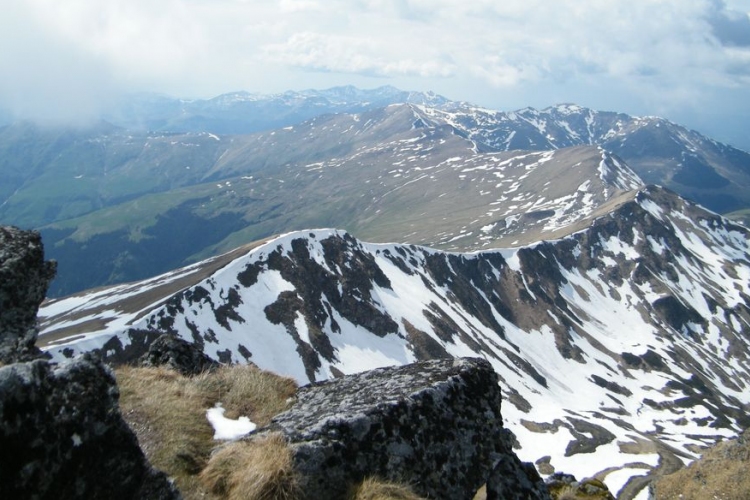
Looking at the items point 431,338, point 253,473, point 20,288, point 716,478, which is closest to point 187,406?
point 253,473

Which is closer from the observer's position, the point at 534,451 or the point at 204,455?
the point at 204,455

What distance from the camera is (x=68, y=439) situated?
6.00 metres

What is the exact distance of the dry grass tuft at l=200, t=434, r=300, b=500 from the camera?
7492mm

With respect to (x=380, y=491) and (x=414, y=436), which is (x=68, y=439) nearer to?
(x=380, y=491)

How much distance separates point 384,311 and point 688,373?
434ft

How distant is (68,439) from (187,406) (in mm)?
4676

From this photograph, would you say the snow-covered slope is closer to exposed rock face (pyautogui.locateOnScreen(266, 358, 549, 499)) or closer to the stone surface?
the stone surface

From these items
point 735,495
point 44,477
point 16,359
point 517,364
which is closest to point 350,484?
point 44,477

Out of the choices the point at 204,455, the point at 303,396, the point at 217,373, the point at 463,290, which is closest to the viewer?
the point at 204,455

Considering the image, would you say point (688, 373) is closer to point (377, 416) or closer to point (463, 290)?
point (463, 290)

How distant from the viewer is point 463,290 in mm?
179125

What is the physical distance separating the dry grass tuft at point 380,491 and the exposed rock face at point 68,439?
2.74 metres

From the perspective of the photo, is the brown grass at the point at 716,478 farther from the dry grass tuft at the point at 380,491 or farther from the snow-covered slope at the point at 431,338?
the snow-covered slope at the point at 431,338

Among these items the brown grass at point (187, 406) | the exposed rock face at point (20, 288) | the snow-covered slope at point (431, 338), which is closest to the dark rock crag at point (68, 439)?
the brown grass at point (187, 406)
